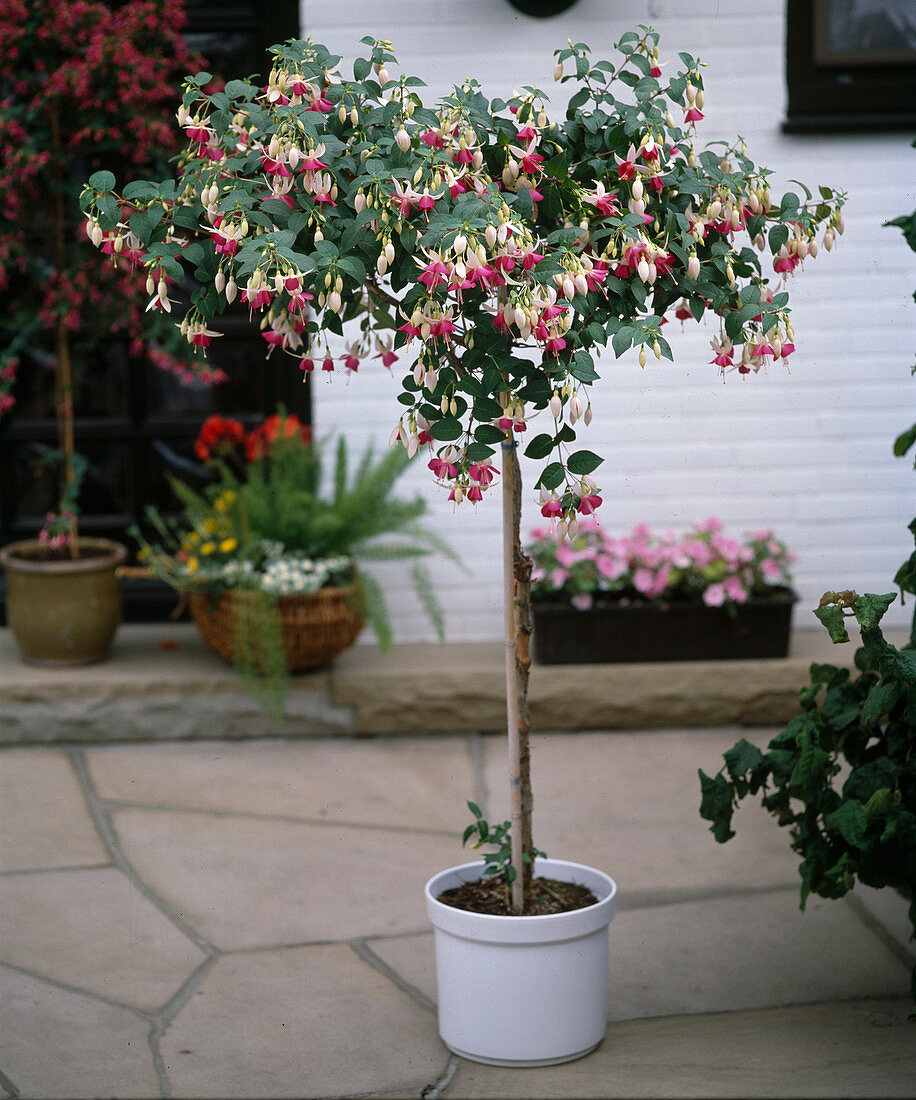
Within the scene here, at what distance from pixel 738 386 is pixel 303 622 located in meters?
1.64

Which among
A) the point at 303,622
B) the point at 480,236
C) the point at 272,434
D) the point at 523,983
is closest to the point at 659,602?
the point at 303,622

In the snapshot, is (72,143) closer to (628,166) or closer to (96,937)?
(96,937)

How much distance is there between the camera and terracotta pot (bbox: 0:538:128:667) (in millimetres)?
3773

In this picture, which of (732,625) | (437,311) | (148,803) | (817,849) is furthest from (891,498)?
(437,311)

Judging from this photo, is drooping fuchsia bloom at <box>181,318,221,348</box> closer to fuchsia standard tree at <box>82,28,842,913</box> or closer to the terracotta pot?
fuchsia standard tree at <box>82,28,842,913</box>

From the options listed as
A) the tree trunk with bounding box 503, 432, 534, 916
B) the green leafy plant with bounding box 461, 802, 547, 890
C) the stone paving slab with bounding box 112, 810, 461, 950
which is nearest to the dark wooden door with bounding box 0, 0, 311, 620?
the stone paving slab with bounding box 112, 810, 461, 950

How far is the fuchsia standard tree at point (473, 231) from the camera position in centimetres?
166

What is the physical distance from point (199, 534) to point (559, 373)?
2.41 m

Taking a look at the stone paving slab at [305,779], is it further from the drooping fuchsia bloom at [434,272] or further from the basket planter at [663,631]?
the drooping fuchsia bloom at [434,272]

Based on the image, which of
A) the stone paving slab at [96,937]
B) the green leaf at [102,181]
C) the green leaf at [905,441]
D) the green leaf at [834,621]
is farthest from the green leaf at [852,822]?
the green leaf at [102,181]

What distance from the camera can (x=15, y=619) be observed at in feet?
12.6

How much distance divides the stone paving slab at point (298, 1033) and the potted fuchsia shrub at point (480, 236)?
295 mm

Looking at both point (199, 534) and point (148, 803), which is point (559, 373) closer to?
point (148, 803)

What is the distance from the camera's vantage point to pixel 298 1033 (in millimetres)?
2242
